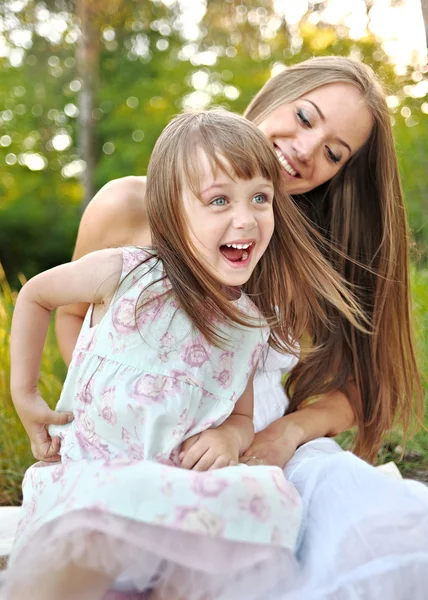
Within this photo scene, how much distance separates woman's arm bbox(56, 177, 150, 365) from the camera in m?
2.39

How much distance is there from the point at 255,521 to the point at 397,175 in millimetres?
1414

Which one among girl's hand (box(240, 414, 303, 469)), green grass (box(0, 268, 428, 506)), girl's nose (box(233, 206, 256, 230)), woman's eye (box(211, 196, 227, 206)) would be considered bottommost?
green grass (box(0, 268, 428, 506))

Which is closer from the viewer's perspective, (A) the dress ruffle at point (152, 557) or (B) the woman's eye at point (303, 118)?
(A) the dress ruffle at point (152, 557)

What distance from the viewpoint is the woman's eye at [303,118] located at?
2361mm

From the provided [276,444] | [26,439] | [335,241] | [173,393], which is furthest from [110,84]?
[173,393]

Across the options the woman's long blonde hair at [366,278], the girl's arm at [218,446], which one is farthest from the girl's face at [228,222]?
the woman's long blonde hair at [366,278]

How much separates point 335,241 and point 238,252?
2.65 ft

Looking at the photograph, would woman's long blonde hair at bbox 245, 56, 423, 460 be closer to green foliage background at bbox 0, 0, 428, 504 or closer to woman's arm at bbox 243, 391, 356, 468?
woman's arm at bbox 243, 391, 356, 468

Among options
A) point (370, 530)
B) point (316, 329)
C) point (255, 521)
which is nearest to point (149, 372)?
point (255, 521)

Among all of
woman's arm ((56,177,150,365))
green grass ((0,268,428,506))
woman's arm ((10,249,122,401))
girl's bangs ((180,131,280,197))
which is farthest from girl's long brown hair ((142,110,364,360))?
green grass ((0,268,428,506))

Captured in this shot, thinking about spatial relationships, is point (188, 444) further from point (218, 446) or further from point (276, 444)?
point (276, 444)

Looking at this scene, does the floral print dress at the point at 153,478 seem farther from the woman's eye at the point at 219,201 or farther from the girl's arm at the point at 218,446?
the woman's eye at the point at 219,201

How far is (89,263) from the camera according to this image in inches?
71.9

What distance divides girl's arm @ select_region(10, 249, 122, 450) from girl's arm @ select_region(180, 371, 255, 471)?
38cm
